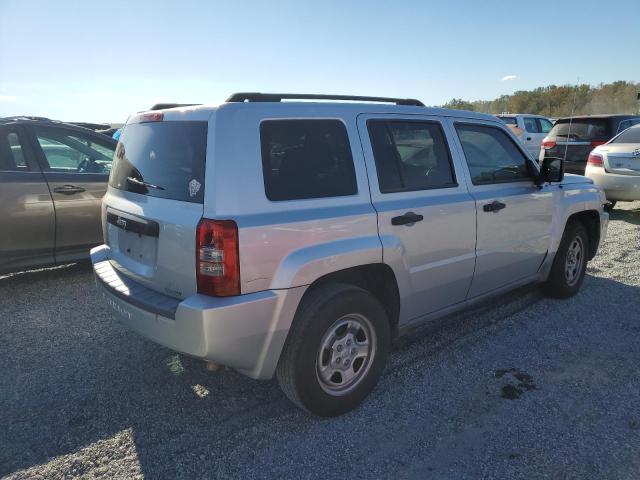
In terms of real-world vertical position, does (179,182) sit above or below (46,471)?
above

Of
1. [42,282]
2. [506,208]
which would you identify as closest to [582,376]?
[506,208]

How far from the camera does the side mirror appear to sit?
425 cm

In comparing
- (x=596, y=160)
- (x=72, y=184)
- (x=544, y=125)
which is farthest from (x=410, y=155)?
(x=544, y=125)

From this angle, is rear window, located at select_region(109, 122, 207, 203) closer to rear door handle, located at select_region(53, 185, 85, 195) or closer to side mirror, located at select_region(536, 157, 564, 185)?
rear door handle, located at select_region(53, 185, 85, 195)

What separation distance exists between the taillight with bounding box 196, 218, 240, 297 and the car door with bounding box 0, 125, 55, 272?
3.35 meters

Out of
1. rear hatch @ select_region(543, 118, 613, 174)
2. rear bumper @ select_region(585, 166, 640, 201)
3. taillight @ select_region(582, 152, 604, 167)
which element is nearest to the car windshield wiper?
rear bumper @ select_region(585, 166, 640, 201)

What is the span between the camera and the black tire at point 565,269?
479 centimetres

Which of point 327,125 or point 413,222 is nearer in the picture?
point 327,125

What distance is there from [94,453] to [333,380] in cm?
138

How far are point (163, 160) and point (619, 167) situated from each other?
26.7 feet

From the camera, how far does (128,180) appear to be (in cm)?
322

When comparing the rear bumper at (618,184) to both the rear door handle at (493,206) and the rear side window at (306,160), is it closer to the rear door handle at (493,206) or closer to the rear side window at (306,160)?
the rear door handle at (493,206)

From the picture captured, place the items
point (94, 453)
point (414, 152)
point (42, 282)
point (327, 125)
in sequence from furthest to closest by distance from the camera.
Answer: point (42, 282), point (414, 152), point (327, 125), point (94, 453)

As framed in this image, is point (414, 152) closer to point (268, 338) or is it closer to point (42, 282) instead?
point (268, 338)
